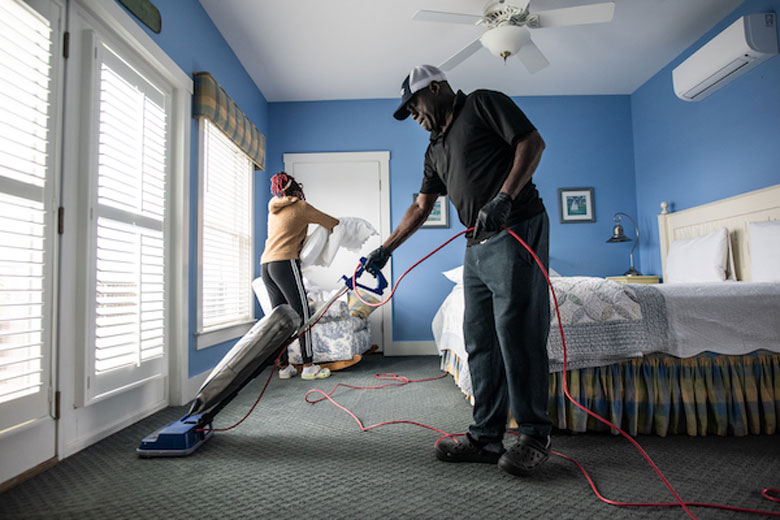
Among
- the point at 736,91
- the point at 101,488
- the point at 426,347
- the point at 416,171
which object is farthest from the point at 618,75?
the point at 101,488

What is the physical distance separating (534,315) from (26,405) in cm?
174

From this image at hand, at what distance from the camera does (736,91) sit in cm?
306

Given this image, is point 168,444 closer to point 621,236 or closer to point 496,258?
point 496,258

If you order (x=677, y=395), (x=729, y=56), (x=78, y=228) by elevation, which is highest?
(x=729, y=56)

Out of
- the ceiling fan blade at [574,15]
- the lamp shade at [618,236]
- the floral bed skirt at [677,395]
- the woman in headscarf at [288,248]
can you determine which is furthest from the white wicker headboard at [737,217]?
the woman in headscarf at [288,248]

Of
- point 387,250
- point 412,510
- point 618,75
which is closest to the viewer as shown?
point 412,510

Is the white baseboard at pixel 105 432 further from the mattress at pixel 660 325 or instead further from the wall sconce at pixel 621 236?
the wall sconce at pixel 621 236

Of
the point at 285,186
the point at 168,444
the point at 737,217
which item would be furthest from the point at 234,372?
the point at 737,217

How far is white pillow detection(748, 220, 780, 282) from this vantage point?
7.86 ft

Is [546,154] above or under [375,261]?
above

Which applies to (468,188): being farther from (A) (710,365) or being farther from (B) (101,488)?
(B) (101,488)

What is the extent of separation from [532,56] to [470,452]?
2.72 m

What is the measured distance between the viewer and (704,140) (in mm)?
3385

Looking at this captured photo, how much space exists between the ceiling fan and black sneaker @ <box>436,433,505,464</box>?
7.86ft
